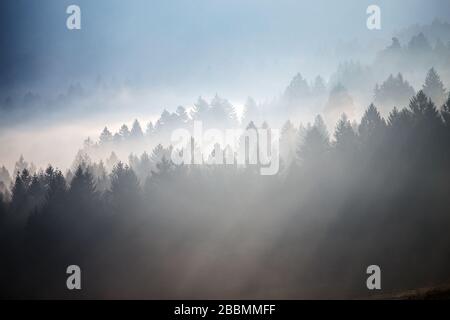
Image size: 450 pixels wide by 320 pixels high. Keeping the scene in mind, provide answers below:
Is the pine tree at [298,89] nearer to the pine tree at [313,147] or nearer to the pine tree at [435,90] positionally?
the pine tree at [435,90]

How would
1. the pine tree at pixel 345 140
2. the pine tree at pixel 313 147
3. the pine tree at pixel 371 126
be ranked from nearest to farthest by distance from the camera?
the pine tree at pixel 371 126, the pine tree at pixel 345 140, the pine tree at pixel 313 147

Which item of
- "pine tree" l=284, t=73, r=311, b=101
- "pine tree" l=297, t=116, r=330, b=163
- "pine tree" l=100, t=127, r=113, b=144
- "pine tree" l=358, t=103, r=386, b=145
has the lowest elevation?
"pine tree" l=297, t=116, r=330, b=163

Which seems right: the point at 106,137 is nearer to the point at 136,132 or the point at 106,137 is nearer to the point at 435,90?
the point at 136,132

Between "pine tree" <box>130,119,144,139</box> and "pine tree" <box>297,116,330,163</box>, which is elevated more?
"pine tree" <box>130,119,144,139</box>

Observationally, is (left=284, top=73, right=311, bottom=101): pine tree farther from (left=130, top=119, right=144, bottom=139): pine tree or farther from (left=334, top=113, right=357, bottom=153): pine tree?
(left=334, top=113, right=357, bottom=153): pine tree

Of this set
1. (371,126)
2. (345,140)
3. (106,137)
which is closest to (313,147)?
(345,140)

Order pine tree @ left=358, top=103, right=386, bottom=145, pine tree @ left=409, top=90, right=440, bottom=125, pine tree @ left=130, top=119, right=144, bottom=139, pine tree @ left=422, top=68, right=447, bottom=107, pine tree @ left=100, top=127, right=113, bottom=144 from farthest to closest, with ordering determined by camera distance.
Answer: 1. pine tree @ left=100, top=127, right=113, bottom=144
2. pine tree @ left=130, top=119, right=144, bottom=139
3. pine tree @ left=422, top=68, right=447, bottom=107
4. pine tree @ left=358, top=103, right=386, bottom=145
5. pine tree @ left=409, top=90, right=440, bottom=125

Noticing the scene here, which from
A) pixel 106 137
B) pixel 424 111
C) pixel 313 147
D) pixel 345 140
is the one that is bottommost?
pixel 313 147

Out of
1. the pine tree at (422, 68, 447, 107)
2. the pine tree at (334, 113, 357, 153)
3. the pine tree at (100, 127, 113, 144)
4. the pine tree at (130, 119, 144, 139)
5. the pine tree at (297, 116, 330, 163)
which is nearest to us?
the pine tree at (334, 113, 357, 153)

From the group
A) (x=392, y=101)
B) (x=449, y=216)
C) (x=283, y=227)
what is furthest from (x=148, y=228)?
(x=392, y=101)

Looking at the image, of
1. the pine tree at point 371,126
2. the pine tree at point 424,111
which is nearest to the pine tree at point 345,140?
the pine tree at point 371,126

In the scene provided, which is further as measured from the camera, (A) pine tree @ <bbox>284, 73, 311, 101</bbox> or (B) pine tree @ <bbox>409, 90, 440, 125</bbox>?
(A) pine tree @ <bbox>284, 73, 311, 101</bbox>

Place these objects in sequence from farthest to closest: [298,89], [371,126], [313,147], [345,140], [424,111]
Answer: [298,89]
[313,147]
[371,126]
[345,140]
[424,111]

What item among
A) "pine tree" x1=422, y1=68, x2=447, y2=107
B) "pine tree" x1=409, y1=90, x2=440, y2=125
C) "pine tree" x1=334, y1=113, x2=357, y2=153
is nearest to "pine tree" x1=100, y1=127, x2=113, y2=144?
"pine tree" x1=334, y1=113, x2=357, y2=153
